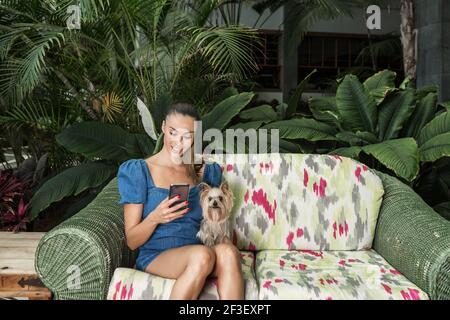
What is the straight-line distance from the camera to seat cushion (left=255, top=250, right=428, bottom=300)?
1828 millimetres

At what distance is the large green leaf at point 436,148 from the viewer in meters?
2.89

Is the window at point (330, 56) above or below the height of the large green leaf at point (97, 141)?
above

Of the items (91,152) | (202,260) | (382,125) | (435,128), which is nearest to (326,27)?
(382,125)

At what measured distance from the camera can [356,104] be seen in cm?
326

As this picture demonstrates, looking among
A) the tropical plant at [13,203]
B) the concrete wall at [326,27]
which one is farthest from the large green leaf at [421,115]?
the concrete wall at [326,27]

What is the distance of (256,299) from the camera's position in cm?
181

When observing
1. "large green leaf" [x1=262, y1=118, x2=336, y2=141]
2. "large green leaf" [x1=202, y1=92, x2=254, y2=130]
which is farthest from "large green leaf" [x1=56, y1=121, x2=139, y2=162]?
"large green leaf" [x1=262, y1=118, x2=336, y2=141]

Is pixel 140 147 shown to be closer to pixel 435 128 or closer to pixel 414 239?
pixel 414 239

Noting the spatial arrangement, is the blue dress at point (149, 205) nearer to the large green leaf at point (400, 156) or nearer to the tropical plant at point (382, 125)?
the large green leaf at point (400, 156)

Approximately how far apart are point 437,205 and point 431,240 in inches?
51.6

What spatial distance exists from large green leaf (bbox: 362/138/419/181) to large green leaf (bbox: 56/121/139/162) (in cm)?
152

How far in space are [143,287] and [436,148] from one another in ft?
6.84

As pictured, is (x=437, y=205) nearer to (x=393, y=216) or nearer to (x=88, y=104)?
(x=393, y=216)
